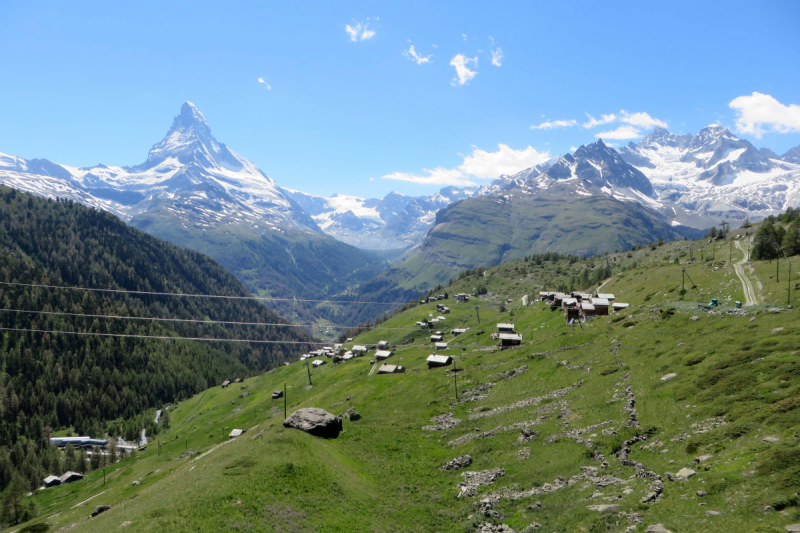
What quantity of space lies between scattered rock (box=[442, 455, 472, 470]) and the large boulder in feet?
66.9

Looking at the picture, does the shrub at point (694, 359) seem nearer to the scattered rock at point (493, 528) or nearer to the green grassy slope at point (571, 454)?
the green grassy slope at point (571, 454)

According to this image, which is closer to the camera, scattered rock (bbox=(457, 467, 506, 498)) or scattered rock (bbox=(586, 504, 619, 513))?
scattered rock (bbox=(586, 504, 619, 513))

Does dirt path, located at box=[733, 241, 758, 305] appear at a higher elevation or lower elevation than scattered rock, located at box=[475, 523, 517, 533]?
higher

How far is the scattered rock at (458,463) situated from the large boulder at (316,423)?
2038 centimetres

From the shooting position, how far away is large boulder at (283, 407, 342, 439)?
5934 cm

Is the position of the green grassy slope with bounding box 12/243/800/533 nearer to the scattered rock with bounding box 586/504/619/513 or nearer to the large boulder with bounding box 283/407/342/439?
the scattered rock with bounding box 586/504/619/513

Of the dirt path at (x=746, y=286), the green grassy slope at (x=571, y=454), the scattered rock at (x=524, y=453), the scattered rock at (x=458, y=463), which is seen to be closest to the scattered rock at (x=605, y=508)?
the green grassy slope at (x=571, y=454)

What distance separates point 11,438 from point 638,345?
278 metres

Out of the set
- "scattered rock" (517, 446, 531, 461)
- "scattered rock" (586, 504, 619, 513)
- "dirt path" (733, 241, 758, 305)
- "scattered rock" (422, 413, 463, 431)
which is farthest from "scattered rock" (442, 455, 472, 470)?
"dirt path" (733, 241, 758, 305)

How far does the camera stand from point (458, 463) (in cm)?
4806

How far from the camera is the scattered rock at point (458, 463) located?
156 ft

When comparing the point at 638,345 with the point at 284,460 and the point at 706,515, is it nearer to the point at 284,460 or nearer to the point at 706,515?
the point at 706,515

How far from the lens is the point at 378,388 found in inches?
3944

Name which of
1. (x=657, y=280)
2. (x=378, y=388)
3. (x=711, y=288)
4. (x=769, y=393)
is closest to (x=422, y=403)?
(x=378, y=388)
